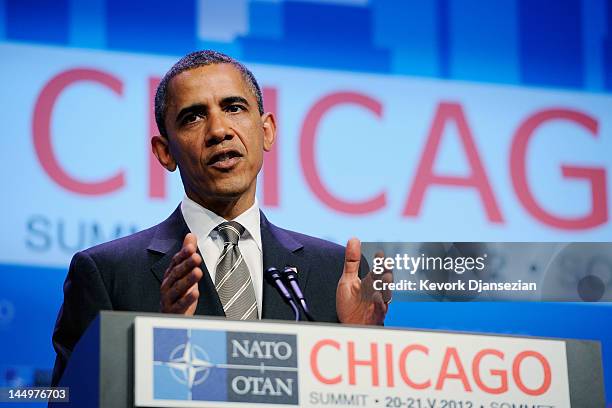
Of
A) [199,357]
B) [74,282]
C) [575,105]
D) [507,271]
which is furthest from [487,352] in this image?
[575,105]

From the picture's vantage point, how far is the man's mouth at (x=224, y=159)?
3031mm

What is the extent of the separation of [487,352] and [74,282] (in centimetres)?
123

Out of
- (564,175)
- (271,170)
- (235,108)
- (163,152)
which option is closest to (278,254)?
(235,108)

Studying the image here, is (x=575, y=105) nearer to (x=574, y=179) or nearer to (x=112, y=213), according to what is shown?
(x=574, y=179)

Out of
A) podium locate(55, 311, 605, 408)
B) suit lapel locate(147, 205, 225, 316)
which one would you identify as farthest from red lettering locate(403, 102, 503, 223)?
podium locate(55, 311, 605, 408)

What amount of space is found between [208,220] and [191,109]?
30cm

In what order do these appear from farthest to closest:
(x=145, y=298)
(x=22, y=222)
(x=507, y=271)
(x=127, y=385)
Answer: (x=507, y=271) < (x=22, y=222) < (x=145, y=298) < (x=127, y=385)

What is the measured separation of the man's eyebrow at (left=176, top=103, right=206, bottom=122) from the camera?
10.1 feet

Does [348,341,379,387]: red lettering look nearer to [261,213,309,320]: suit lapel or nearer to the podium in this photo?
the podium

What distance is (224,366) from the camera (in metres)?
1.93

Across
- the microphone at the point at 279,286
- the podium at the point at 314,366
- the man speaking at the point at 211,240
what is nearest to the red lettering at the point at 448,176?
the man speaking at the point at 211,240

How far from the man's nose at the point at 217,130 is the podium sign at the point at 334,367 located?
1112 mm

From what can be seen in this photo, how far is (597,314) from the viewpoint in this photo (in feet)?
12.5

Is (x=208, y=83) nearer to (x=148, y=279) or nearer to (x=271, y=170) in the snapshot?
(x=148, y=279)
